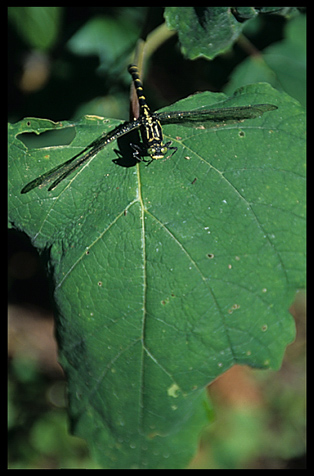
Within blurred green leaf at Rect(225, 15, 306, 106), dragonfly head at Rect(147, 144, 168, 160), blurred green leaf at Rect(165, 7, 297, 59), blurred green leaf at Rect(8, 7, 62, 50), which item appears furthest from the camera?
blurred green leaf at Rect(225, 15, 306, 106)

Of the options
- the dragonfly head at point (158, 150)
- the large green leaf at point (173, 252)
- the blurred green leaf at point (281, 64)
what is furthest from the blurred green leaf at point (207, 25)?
the blurred green leaf at point (281, 64)

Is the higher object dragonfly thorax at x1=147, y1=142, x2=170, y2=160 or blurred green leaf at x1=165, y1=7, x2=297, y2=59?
blurred green leaf at x1=165, y1=7, x2=297, y2=59

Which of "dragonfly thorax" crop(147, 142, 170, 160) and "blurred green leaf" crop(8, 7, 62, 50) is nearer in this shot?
"dragonfly thorax" crop(147, 142, 170, 160)

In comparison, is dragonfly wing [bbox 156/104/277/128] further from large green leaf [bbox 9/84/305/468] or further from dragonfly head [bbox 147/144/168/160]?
dragonfly head [bbox 147/144/168/160]

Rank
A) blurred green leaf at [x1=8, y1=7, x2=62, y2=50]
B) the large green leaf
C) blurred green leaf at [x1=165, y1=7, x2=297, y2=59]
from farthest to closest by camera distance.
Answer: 1. blurred green leaf at [x1=8, y1=7, x2=62, y2=50]
2. blurred green leaf at [x1=165, y1=7, x2=297, y2=59]
3. the large green leaf

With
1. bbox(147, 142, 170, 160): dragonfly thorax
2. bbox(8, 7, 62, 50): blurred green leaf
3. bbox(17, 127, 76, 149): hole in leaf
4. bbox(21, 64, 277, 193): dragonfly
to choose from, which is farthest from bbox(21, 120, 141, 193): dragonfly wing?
bbox(8, 7, 62, 50): blurred green leaf

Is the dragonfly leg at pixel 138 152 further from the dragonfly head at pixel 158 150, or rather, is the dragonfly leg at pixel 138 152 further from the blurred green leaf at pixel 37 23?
the blurred green leaf at pixel 37 23

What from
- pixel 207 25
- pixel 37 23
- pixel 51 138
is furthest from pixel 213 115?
pixel 37 23
